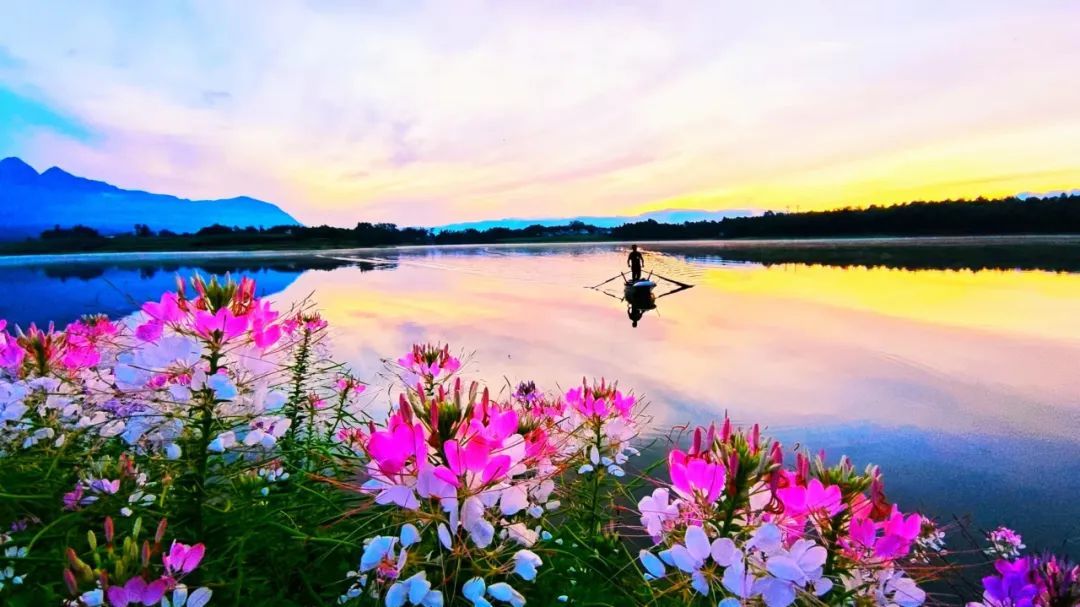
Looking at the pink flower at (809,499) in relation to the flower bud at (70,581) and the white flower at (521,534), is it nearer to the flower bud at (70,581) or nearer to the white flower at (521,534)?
the white flower at (521,534)

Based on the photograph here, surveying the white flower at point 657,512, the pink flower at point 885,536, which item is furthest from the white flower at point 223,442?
the pink flower at point 885,536

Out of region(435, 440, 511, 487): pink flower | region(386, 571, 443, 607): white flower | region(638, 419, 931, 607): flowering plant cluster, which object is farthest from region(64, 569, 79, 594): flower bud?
region(638, 419, 931, 607): flowering plant cluster

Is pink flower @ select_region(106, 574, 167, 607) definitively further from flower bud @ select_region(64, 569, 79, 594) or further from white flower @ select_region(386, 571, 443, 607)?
white flower @ select_region(386, 571, 443, 607)

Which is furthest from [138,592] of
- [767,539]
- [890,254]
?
[890,254]

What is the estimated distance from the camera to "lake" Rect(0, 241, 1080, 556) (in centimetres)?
684

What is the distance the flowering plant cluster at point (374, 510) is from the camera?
3.66 feet

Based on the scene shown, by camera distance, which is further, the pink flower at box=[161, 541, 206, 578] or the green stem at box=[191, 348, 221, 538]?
the green stem at box=[191, 348, 221, 538]

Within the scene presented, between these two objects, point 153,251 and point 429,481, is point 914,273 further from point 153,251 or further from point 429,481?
point 153,251

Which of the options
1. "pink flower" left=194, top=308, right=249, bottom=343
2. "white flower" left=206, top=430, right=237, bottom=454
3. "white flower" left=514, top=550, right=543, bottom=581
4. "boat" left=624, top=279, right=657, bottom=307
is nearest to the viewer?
"white flower" left=514, top=550, right=543, bottom=581

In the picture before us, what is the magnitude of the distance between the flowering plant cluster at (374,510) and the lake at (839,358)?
1932 mm

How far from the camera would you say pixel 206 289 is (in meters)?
1.55

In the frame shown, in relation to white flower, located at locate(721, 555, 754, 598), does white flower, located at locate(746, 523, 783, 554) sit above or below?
above

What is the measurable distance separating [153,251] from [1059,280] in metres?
96.4

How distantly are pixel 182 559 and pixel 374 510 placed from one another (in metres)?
0.49
